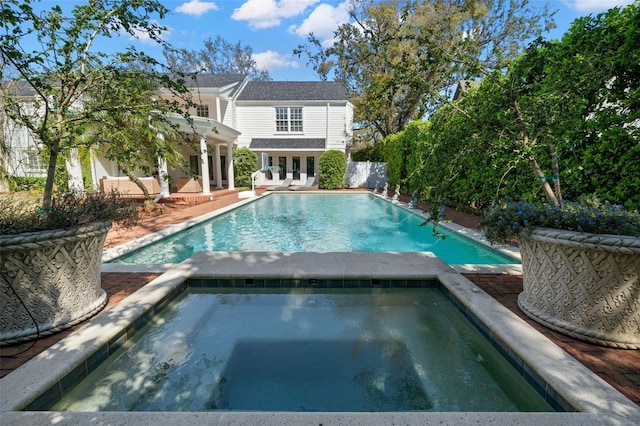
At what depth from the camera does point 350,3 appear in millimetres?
25328

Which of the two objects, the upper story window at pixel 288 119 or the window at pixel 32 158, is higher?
the upper story window at pixel 288 119

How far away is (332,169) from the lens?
21.0 m

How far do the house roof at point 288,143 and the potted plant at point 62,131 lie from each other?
18.8m

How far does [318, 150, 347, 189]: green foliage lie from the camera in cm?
2097

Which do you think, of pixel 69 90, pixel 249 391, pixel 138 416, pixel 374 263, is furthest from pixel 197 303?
pixel 69 90

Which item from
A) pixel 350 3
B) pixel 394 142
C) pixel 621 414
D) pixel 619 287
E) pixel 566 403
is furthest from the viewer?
pixel 350 3

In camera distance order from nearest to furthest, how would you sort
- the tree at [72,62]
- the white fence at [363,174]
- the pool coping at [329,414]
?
the pool coping at [329,414] < the tree at [72,62] < the white fence at [363,174]

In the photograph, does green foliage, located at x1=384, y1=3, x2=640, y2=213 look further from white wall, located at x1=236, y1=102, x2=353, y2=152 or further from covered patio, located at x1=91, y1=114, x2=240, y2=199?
white wall, located at x1=236, y1=102, x2=353, y2=152

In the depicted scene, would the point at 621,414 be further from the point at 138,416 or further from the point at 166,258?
the point at 166,258

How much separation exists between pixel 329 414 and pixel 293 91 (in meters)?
24.6

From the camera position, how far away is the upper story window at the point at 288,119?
928 inches

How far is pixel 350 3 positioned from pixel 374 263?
88.2 feet

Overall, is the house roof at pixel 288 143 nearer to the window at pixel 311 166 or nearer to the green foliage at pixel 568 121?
the window at pixel 311 166

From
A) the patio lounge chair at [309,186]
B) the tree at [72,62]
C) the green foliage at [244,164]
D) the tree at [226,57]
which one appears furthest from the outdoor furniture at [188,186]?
the tree at [226,57]
